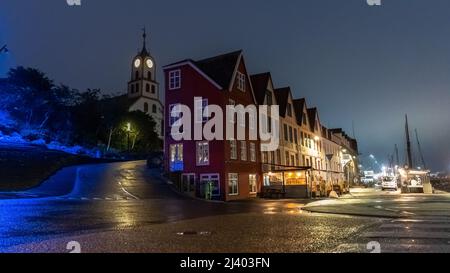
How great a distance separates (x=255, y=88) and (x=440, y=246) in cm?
3768

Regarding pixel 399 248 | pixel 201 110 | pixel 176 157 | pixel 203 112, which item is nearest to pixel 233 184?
pixel 176 157

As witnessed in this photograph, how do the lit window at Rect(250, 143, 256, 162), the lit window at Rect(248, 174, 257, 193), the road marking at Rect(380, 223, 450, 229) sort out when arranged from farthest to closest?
the lit window at Rect(250, 143, 256, 162), the lit window at Rect(248, 174, 257, 193), the road marking at Rect(380, 223, 450, 229)

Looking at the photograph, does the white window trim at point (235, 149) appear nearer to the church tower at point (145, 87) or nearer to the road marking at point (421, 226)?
the road marking at point (421, 226)

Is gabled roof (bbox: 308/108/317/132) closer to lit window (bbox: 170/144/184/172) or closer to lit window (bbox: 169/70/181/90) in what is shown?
lit window (bbox: 169/70/181/90)

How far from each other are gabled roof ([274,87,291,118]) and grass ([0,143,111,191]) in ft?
92.7

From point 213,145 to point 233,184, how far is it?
4353mm

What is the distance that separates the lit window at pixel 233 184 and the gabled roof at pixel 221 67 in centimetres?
890

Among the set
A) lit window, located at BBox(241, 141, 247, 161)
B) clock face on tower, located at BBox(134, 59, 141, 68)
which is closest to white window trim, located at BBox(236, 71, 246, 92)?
lit window, located at BBox(241, 141, 247, 161)

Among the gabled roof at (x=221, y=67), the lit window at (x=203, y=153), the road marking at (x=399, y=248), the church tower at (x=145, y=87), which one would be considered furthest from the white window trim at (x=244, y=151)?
the church tower at (x=145, y=87)

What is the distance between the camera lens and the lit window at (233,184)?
35.8 metres

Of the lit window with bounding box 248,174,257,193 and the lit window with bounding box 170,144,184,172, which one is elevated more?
the lit window with bounding box 170,144,184,172

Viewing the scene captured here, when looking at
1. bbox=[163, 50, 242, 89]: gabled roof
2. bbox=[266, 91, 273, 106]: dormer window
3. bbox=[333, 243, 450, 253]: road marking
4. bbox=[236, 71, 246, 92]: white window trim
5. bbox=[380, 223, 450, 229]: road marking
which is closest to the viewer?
bbox=[333, 243, 450, 253]: road marking

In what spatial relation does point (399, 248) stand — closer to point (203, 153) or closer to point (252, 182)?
point (203, 153)

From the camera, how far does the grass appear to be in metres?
32.5
